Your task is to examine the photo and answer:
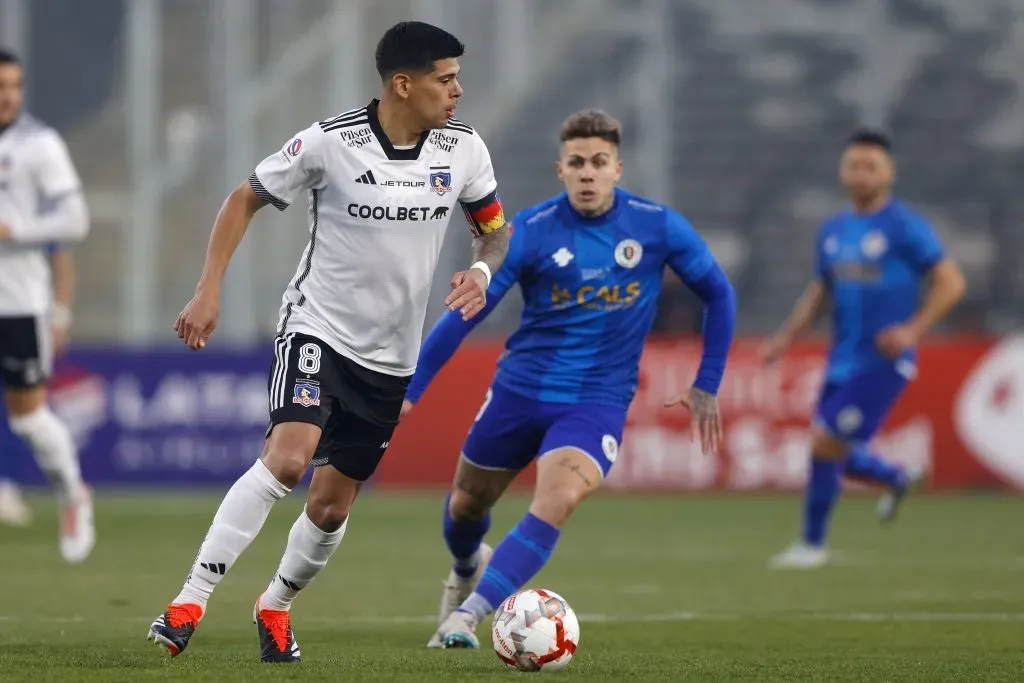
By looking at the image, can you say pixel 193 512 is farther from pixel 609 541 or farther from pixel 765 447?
pixel 765 447

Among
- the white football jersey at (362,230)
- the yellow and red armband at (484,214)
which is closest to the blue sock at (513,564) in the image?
the white football jersey at (362,230)

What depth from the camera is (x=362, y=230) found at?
6.17 m

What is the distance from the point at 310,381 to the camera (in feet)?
19.8

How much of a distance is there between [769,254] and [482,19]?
468 centimetres

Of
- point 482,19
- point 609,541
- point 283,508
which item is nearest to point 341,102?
point 482,19

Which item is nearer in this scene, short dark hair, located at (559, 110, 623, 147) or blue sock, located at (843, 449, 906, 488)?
short dark hair, located at (559, 110, 623, 147)

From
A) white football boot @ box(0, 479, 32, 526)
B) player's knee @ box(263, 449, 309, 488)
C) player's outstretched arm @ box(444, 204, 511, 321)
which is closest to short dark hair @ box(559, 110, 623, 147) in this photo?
player's outstretched arm @ box(444, 204, 511, 321)

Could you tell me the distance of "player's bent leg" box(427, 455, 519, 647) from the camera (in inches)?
286

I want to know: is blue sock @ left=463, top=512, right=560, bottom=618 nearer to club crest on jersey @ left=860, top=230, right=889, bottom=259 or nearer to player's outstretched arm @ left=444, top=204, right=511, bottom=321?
player's outstretched arm @ left=444, top=204, right=511, bottom=321

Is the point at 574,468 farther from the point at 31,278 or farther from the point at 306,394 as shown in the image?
the point at 31,278

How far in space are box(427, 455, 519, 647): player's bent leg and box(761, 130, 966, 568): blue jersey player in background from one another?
4.60m

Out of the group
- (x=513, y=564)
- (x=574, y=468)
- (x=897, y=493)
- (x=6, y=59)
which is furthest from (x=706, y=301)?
(x=897, y=493)

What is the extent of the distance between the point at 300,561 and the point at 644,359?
10682 mm

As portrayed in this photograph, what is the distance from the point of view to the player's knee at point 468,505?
728 cm
